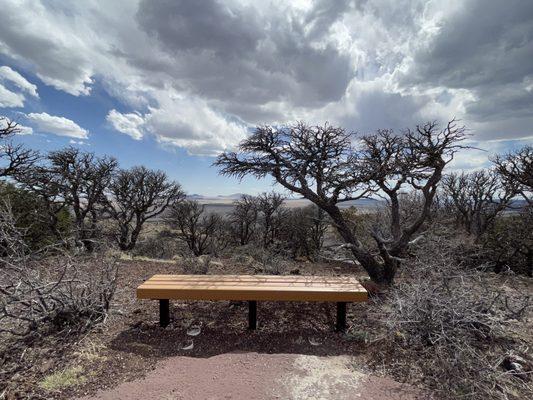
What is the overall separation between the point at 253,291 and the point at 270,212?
669 inches

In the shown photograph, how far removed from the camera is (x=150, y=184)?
18.9m

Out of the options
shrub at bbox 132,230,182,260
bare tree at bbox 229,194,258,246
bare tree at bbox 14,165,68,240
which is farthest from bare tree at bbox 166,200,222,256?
bare tree at bbox 14,165,68,240

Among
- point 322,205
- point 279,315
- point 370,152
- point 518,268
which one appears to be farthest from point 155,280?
Answer: point 518,268

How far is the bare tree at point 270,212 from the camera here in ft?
68.6

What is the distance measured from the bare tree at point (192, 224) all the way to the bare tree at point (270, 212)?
3659 millimetres

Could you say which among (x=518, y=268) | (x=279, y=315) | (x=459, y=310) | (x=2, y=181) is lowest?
(x=518, y=268)

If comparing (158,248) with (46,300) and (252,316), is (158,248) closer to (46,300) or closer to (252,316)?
(46,300)

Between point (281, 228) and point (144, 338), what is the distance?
1728 cm

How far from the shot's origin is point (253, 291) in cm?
403

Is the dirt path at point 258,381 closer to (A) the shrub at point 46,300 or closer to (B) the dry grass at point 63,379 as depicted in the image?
(B) the dry grass at point 63,379

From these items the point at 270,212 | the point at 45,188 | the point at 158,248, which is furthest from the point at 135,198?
the point at 270,212

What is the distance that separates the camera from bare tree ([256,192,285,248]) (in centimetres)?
2091

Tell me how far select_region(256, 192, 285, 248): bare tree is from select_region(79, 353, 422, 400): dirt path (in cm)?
1706

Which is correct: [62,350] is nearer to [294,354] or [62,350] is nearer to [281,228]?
[294,354]
